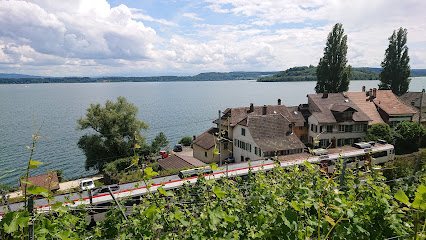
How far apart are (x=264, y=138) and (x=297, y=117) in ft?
35.7

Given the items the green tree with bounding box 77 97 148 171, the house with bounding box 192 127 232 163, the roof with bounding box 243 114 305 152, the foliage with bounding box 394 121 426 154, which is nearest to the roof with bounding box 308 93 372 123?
the foliage with bounding box 394 121 426 154

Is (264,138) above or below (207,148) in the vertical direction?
above

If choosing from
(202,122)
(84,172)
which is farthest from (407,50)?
(84,172)

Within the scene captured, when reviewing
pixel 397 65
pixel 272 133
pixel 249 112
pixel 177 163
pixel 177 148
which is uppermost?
pixel 397 65

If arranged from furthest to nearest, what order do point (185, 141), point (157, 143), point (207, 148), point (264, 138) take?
point (185, 141) → point (157, 143) → point (207, 148) → point (264, 138)

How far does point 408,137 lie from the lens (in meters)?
35.8

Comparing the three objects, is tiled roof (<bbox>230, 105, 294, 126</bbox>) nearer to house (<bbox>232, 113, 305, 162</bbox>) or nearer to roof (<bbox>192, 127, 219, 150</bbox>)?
house (<bbox>232, 113, 305, 162</bbox>)

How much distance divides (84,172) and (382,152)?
129ft

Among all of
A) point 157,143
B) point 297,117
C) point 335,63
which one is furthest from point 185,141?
point 335,63

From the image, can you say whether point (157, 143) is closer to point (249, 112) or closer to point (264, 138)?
point (249, 112)

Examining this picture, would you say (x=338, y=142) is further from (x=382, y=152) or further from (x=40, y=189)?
(x=40, y=189)

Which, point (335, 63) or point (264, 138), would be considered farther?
point (335, 63)

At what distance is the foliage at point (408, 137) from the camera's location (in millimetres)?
35781

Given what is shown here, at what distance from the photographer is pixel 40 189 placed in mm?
2385
